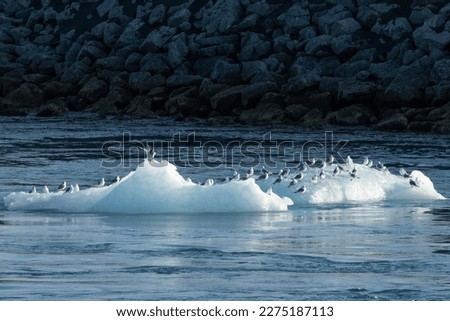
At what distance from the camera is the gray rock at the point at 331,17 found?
39.6 meters

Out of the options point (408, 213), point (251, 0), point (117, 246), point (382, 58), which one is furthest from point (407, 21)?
point (117, 246)

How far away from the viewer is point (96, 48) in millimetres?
44031

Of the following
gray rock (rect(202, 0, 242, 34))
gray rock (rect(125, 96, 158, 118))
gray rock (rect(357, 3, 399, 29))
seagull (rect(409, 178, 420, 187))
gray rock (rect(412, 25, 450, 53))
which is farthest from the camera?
gray rock (rect(202, 0, 242, 34))

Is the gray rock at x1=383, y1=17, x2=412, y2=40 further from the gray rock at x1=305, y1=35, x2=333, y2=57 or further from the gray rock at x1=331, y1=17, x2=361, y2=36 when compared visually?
the gray rock at x1=305, y1=35, x2=333, y2=57

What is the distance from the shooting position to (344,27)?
3919 centimetres

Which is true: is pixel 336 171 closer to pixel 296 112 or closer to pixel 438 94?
pixel 438 94

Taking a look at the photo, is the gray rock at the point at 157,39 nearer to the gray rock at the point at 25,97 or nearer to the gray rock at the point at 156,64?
the gray rock at the point at 156,64

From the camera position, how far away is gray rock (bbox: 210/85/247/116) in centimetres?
3606

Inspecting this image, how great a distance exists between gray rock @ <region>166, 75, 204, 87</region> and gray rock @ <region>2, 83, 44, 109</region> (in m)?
4.48

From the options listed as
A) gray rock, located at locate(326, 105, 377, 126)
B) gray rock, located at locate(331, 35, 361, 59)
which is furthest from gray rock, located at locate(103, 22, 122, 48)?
gray rock, located at locate(326, 105, 377, 126)

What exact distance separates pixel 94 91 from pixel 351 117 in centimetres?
973

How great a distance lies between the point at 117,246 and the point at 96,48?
104 ft

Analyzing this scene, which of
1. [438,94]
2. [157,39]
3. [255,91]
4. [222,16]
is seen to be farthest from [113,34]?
[438,94]

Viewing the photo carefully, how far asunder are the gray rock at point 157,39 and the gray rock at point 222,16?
121 cm
